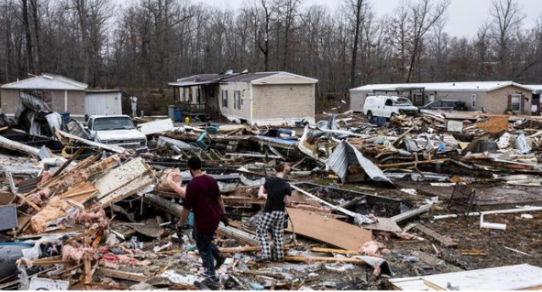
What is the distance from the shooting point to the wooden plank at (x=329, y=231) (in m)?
8.48

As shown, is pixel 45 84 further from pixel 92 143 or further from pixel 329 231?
pixel 329 231

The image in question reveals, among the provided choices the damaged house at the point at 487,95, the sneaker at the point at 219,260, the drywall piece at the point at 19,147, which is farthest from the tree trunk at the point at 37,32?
the sneaker at the point at 219,260

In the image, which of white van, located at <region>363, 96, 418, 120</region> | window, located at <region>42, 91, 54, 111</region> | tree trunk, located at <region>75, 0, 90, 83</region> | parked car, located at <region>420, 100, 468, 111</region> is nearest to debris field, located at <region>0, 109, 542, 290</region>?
window, located at <region>42, 91, 54, 111</region>

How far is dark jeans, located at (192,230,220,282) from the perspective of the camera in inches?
250

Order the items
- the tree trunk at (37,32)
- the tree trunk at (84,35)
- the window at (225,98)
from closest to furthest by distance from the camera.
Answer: the window at (225,98), the tree trunk at (84,35), the tree trunk at (37,32)

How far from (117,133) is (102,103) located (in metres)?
16.1

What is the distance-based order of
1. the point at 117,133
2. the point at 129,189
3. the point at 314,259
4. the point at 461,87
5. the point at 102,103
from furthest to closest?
the point at 461,87
the point at 102,103
the point at 117,133
the point at 129,189
the point at 314,259

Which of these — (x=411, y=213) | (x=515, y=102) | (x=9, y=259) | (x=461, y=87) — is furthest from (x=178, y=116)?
(x=9, y=259)

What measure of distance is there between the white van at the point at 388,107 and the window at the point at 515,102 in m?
9.73

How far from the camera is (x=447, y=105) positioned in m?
40.1

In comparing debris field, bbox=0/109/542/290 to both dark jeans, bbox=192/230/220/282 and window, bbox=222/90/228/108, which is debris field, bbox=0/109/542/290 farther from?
window, bbox=222/90/228/108

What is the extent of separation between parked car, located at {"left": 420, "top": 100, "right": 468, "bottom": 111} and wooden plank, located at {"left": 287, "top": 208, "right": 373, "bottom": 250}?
33.0 meters

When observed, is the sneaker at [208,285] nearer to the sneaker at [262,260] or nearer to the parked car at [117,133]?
the sneaker at [262,260]

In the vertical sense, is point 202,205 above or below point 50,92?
below
